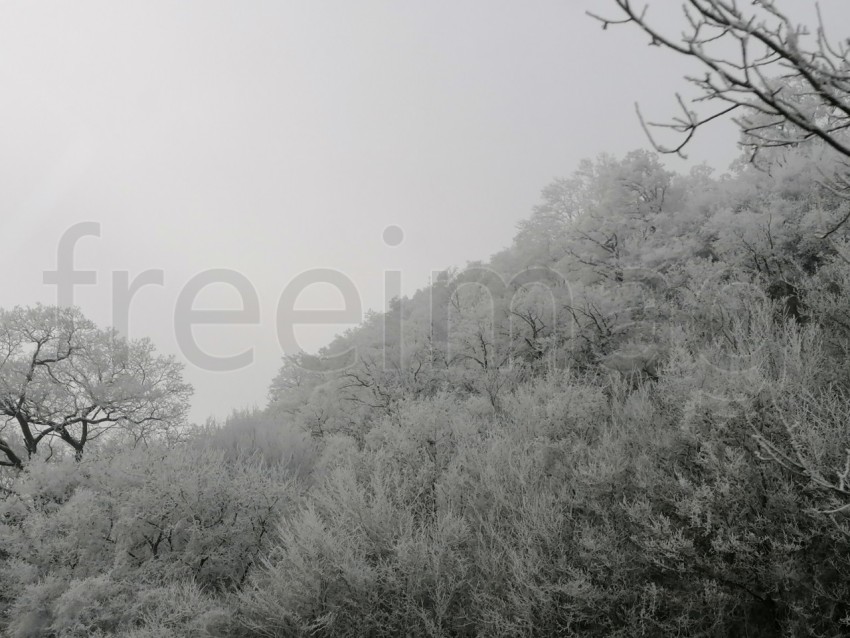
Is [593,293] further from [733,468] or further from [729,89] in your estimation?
[729,89]

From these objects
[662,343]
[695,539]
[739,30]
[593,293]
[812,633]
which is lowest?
[812,633]

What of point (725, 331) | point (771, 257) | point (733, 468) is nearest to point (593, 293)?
point (771, 257)

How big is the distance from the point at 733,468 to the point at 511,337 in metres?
14.8

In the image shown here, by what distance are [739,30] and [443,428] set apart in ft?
46.9

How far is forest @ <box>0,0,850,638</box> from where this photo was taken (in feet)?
30.3

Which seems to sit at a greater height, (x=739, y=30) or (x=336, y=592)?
(x=739, y=30)

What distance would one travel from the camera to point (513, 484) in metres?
12.2

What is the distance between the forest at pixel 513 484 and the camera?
30.3ft

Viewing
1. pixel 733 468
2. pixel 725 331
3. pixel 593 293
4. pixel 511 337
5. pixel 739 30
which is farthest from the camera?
pixel 511 337

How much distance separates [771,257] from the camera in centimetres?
1867

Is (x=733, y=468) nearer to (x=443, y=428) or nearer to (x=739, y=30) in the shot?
(x=443, y=428)

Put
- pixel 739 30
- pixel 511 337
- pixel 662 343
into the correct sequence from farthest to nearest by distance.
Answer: pixel 511 337, pixel 662 343, pixel 739 30

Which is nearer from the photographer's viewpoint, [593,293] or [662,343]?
[662,343]

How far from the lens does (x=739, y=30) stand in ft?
5.36
